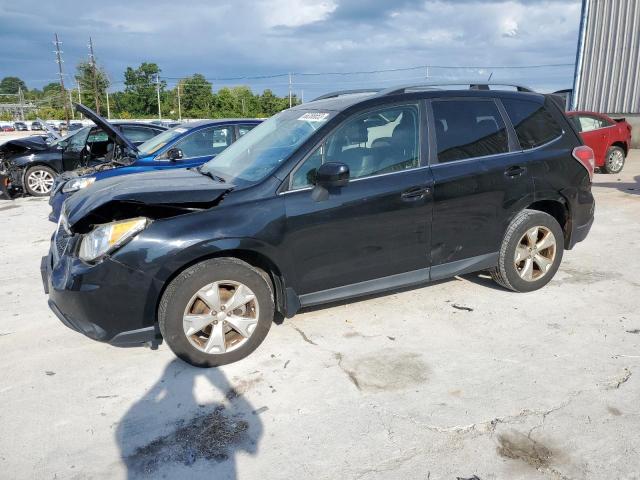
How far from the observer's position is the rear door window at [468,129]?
3.98 meters

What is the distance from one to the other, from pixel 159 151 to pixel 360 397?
528 cm

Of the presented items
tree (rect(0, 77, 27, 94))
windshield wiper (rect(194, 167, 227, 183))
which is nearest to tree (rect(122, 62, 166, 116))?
tree (rect(0, 77, 27, 94))

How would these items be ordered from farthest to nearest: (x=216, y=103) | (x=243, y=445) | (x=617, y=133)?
(x=216, y=103), (x=617, y=133), (x=243, y=445)

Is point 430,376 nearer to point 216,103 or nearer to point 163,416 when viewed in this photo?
point 163,416

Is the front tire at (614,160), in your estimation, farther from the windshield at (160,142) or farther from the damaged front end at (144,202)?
the damaged front end at (144,202)

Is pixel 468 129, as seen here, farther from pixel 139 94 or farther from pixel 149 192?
pixel 139 94

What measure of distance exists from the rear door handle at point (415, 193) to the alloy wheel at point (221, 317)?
136 centimetres

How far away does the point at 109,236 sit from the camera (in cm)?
306

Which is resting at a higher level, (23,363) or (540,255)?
(540,255)

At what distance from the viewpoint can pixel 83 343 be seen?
3.75 m

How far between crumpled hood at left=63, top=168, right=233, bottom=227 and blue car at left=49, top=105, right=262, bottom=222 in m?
2.92

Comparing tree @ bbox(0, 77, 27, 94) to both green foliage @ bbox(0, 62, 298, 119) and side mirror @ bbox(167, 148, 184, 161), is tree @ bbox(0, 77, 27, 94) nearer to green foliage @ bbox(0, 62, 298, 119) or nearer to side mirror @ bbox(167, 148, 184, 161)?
green foliage @ bbox(0, 62, 298, 119)

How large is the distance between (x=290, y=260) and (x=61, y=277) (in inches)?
57.8

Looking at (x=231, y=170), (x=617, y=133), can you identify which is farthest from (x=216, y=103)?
(x=231, y=170)
